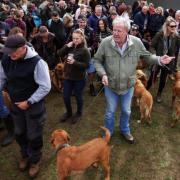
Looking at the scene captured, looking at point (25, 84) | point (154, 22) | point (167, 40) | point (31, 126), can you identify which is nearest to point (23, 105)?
point (25, 84)

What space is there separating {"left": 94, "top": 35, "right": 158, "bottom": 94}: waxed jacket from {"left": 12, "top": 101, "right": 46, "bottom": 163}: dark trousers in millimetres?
1076

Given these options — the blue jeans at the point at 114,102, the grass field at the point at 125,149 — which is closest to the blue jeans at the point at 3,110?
the grass field at the point at 125,149

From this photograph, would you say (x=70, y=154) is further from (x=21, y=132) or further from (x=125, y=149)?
(x=125, y=149)

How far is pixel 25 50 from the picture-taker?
3.52m

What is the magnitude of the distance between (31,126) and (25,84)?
621mm

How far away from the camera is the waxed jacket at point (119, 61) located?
169 inches

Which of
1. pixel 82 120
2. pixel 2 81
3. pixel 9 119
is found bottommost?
pixel 82 120

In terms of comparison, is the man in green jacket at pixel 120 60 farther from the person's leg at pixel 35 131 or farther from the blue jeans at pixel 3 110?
the blue jeans at pixel 3 110

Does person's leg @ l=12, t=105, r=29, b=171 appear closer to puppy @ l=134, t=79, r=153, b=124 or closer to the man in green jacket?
the man in green jacket

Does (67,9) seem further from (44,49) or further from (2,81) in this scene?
(2,81)

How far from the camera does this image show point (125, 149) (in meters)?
5.10

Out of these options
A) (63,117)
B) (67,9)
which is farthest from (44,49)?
(67,9)

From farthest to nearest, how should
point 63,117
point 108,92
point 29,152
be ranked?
point 63,117, point 108,92, point 29,152

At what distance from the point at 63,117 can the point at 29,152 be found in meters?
1.66
